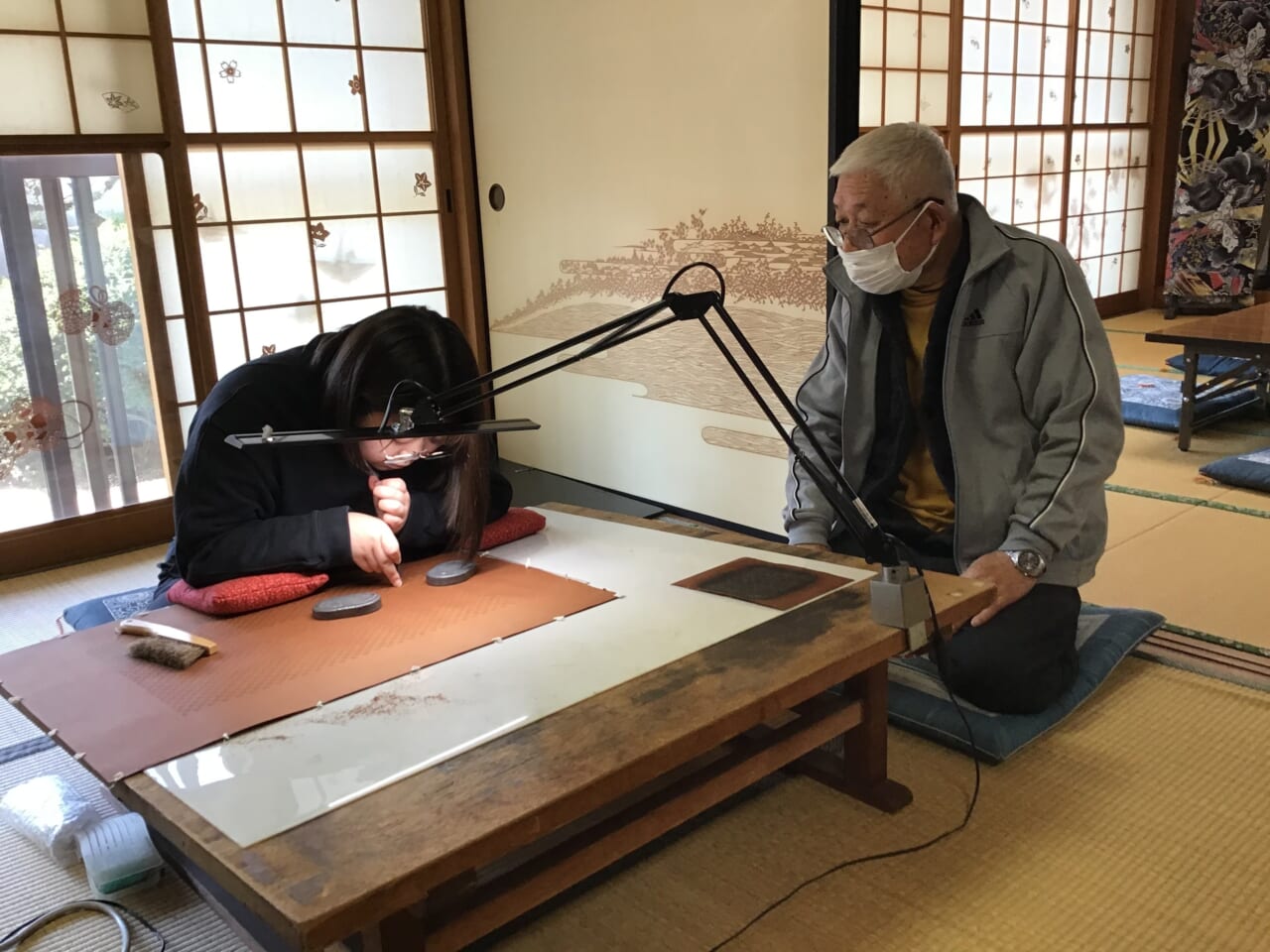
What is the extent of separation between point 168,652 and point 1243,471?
11.6 ft

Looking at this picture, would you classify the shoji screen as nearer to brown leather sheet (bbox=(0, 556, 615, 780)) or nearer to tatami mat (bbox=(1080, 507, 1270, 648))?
tatami mat (bbox=(1080, 507, 1270, 648))

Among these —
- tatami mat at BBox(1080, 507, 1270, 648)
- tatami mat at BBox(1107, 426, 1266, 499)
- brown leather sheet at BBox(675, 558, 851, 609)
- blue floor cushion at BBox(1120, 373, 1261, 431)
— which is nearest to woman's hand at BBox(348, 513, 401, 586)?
brown leather sheet at BBox(675, 558, 851, 609)

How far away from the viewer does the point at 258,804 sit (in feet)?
3.96

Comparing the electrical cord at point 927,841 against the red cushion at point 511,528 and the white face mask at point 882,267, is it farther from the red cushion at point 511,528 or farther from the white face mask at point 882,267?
the red cushion at point 511,528

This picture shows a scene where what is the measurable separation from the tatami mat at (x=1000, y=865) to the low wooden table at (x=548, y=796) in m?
0.15

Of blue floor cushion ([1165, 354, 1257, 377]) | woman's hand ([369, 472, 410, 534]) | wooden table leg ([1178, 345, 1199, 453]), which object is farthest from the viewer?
blue floor cushion ([1165, 354, 1257, 377])

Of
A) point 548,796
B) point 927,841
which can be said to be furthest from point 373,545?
point 927,841

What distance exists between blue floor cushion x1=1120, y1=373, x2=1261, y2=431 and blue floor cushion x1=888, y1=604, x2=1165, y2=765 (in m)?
2.08

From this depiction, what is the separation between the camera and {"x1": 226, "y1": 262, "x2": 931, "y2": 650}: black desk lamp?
143 cm

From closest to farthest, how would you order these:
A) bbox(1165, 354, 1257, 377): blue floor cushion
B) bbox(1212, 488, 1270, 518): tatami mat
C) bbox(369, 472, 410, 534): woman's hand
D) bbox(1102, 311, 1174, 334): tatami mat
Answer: bbox(369, 472, 410, 534): woman's hand
bbox(1212, 488, 1270, 518): tatami mat
bbox(1165, 354, 1257, 377): blue floor cushion
bbox(1102, 311, 1174, 334): tatami mat

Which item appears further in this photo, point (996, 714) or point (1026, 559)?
point (996, 714)

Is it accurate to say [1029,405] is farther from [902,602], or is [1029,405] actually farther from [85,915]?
[85,915]

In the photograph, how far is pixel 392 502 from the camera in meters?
2.00

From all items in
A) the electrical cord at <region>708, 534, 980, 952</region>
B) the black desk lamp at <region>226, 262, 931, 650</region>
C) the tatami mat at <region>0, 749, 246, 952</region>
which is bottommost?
the tatami mat at <region>0, 749, 246, 952</region>
